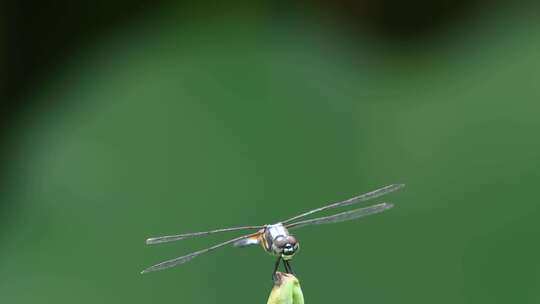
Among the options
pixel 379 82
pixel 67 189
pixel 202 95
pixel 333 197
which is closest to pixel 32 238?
pixel 67 189

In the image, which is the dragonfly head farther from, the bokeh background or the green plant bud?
the bokeh background

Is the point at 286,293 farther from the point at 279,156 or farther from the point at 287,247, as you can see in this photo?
the point at 279,156

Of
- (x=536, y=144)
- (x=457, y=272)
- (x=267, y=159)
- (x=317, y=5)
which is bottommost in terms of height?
(x=457, y=272)

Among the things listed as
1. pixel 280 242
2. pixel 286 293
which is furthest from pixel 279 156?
pixel 286 293

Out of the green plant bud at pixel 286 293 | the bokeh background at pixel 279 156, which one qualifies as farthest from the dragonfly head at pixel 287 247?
the bokeh background at pixel 279 156

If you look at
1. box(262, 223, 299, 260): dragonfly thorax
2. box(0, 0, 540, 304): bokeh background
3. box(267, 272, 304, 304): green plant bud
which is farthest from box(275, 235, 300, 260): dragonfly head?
box(0, 0, 540, 304): bokeh background

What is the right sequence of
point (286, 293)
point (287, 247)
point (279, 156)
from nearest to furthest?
point (286, 293) < point (287, 247) < point (279, 156)

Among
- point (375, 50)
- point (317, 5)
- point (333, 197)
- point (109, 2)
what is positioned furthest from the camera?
point (109, 2)

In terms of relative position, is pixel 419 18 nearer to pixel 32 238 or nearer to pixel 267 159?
pixel 267 159
